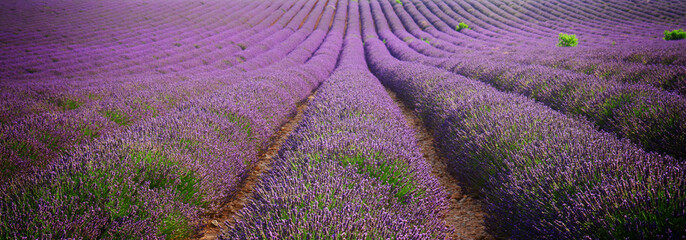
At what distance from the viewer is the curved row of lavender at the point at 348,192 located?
1346mm

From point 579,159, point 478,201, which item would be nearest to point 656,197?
point 579,159

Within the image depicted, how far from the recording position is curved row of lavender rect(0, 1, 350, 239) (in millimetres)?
1542

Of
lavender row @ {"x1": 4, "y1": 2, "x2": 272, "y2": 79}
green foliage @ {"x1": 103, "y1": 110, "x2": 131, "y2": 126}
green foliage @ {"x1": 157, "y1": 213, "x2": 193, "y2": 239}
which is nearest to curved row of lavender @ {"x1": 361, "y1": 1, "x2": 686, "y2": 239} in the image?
green foliage @ {"x1": 157, "y1": 213, "x2": 193, "y2": 239}

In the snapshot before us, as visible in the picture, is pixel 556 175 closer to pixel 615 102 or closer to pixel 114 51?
pixel 615 102

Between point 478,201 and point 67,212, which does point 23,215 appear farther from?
point 478,201

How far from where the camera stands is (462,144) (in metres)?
2.95

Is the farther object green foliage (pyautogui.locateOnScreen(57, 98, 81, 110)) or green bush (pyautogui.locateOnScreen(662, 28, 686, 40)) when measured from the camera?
green bush (pyautogui.locateOnScreen(662, 28, 686, 40))

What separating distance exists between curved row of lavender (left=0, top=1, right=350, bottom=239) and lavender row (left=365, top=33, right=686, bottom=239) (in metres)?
2.19

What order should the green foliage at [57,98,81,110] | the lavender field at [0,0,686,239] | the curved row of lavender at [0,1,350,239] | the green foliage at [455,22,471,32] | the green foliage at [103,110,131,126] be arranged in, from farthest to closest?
1. the green foliage at [455,22,471,32]
2. the green foliage at [57,98,81,110]
3. the green foliage at [103,110,131,126]
4. the curved row of lavender at [0,1,350,239]
5. the lavender field at [0,0,686,239]

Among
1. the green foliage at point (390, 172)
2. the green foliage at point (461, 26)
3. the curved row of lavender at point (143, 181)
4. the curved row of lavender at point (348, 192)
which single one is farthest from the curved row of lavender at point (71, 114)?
the green foliage at point (461, 26)

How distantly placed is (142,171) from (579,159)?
118 inches

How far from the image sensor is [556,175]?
1734mm

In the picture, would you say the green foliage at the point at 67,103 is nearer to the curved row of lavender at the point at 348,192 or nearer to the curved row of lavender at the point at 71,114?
the curved row of lavender at the point at 71,114

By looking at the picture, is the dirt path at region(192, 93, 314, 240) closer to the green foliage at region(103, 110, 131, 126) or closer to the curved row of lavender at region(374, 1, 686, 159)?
the green foliage at region(103, 110, 131, 126)
